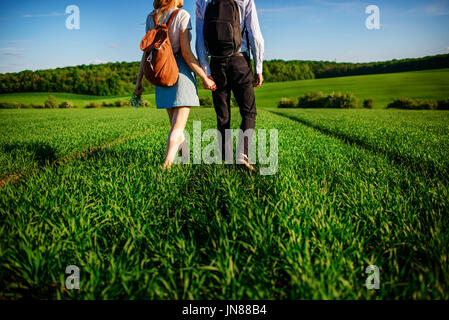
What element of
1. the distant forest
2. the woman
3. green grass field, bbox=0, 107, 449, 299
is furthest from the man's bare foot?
the distant forest

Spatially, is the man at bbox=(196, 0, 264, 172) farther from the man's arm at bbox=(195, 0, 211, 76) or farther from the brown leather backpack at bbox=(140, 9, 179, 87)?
the brown leather backpack at bbox=(140, 9, 179, 87)

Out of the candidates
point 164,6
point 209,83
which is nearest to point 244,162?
point 209,83

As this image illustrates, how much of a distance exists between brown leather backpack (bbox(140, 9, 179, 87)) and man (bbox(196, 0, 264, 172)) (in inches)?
16.7

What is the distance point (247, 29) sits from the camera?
2.95 metres

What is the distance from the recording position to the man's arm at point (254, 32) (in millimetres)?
2896

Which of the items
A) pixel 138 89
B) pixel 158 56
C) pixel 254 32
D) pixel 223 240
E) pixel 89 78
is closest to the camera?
pixel 223 240

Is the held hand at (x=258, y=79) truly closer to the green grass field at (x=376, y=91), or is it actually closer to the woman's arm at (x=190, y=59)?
the woman's arm at (x=190, y=59)

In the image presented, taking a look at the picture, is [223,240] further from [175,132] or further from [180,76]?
[180,76]

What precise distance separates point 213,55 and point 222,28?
1.04 feet

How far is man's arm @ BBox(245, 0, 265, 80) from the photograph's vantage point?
2.90 meters

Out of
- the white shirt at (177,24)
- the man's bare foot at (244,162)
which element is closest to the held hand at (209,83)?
the white shirt at (177,24)
